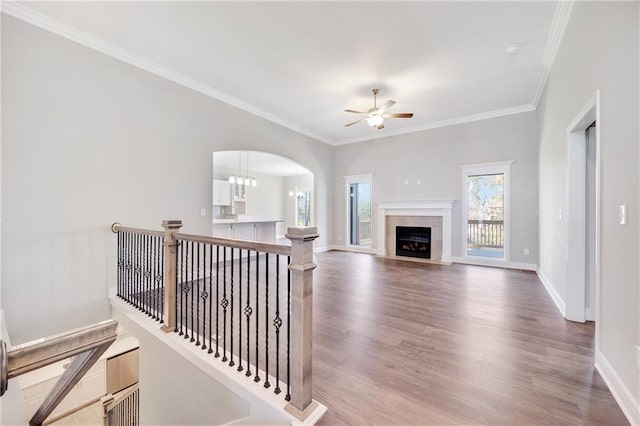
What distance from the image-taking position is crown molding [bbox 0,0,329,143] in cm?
279

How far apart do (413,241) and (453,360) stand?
4.66 m

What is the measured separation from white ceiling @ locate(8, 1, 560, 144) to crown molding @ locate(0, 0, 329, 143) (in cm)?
1

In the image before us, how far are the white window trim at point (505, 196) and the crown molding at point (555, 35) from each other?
66.4 inches

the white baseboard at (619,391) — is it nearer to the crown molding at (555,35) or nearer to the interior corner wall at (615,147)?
the interior corner wall at (615,147)

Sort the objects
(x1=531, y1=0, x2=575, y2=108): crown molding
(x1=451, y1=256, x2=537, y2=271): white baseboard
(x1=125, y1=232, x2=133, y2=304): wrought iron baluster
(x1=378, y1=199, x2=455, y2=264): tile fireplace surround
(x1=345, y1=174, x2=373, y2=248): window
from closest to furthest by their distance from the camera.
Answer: (x1=531, y1=0, x2=575, y2=108): crown molding → (x1=125, y1=232, x2=133, y2=304): wrought iron baluster → (x1=451, y1=256, x2=537, y2=271): white baseboard → (x1=378, y1=199, x2=455, y2=264): tile fireplace surround → (x1=345, y1=174, x2=373, y2=248): window

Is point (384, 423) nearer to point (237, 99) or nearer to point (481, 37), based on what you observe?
point (481, 37)

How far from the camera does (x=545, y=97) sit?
4.25m

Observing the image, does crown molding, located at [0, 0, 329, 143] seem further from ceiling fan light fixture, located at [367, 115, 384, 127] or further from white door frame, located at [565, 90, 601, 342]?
white door frame, located at [565, 90, 601, 342]

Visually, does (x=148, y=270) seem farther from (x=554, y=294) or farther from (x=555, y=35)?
(x=555, y=35)

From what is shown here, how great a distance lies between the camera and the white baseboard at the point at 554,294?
300 centimetres

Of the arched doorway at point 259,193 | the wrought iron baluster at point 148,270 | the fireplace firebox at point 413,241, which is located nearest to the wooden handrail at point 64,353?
the wrought iron baluster at point 148,270

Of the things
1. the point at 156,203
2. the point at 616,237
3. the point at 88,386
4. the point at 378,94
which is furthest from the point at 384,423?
the point at 88,386

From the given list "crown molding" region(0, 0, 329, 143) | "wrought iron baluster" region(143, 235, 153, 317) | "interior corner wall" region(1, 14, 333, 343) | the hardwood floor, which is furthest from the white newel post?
"crown molding" region(0, 0, 329, 143)

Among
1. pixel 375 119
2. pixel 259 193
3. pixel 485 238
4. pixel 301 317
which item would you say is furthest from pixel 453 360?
pixel 259 193
